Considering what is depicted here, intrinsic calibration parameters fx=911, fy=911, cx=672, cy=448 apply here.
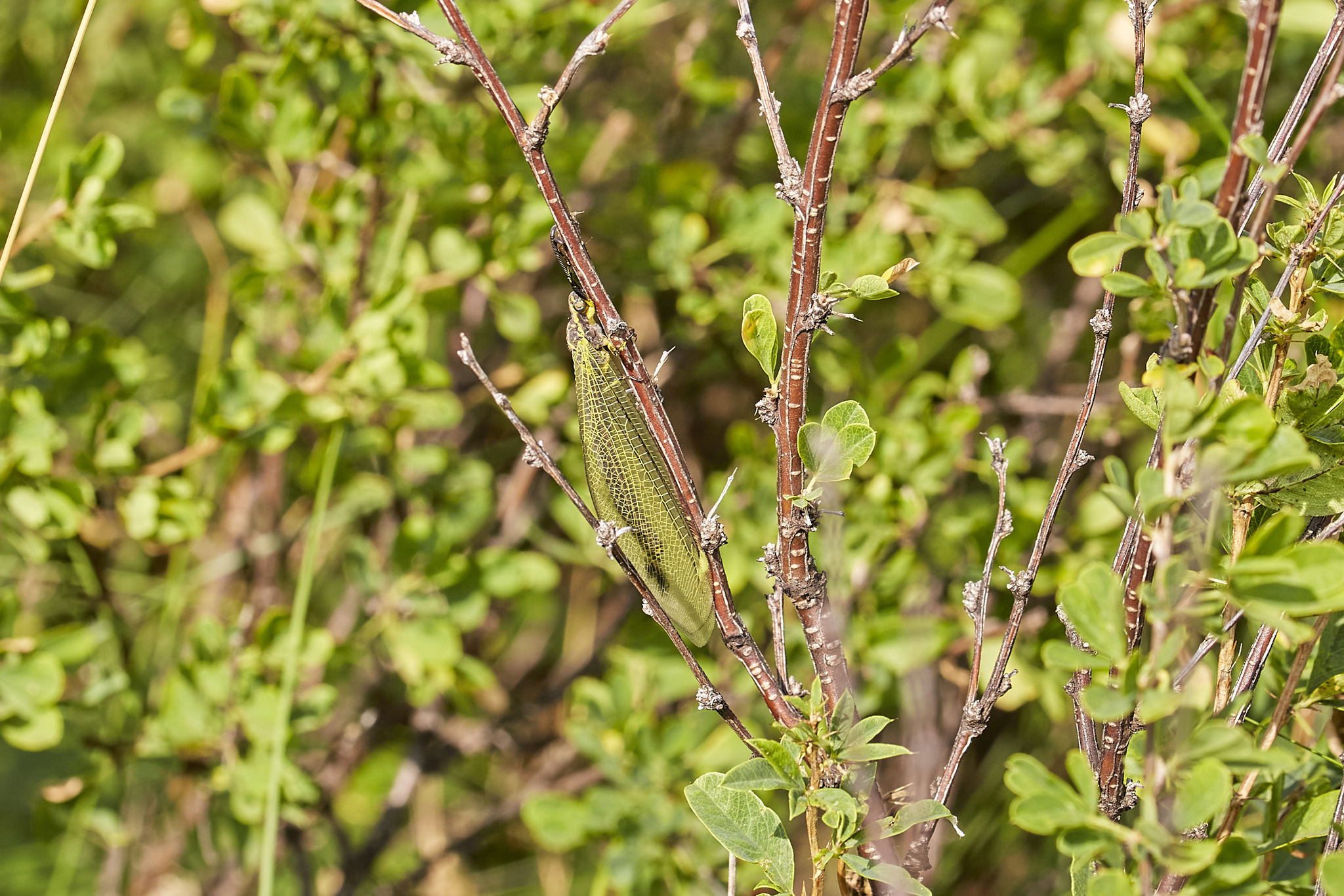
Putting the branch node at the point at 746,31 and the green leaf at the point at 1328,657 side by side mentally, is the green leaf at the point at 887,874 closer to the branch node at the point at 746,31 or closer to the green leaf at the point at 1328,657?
the green leaf at the point at 1328,657

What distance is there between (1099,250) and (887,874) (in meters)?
0.47

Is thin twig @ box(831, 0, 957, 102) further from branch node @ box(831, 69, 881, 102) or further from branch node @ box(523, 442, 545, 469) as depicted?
branch node @ box(523, 442, 545, 469)

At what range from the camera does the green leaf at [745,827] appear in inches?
28.4

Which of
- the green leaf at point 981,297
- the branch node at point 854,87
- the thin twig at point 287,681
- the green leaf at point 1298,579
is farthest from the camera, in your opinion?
the green leaf at point 981,297

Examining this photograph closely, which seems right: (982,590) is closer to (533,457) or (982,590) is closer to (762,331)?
(762,331)

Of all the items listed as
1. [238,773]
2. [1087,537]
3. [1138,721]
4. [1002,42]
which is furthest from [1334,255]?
[238,773]

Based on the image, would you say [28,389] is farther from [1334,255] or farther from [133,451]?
[1334,255]

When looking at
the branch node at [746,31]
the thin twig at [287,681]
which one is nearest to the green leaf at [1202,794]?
the branch node at [746,31]

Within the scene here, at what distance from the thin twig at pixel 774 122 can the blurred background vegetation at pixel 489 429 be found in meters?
0.38

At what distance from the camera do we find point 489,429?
1.92 m

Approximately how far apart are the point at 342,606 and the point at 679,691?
2.58 ft

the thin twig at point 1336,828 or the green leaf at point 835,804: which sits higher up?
the thin twig at point 1336,828

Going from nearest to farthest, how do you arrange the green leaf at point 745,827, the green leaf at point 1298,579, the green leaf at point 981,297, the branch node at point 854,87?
the green leaf at point 1298,579, the branch node at point 854,87, the green leaf at point 745,827, the green leaf at point 981,297

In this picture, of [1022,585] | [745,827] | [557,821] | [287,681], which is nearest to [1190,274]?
[1022,585]
